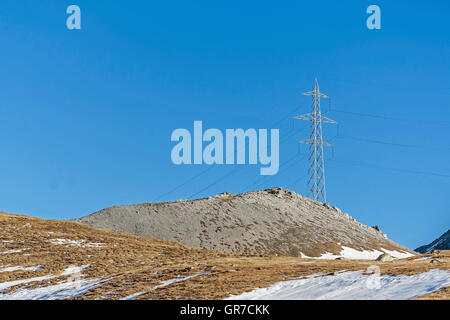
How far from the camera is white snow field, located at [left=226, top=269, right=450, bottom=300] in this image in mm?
30234

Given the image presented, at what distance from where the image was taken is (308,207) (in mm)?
125062

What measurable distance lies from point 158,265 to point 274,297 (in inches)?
946

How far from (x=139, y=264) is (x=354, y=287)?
31115mm

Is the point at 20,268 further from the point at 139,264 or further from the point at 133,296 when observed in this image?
the point at 133,296

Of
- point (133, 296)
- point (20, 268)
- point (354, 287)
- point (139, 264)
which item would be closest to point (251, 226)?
point (139, 264)

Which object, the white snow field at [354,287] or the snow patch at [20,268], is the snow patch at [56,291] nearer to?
the snow patch at [20,268]

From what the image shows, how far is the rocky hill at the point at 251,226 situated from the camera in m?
98.2

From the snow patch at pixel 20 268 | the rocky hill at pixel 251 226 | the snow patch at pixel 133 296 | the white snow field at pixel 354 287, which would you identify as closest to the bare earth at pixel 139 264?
the snow patch at pixel 133 296

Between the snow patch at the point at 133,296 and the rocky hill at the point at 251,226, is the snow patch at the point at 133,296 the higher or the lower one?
the lower one

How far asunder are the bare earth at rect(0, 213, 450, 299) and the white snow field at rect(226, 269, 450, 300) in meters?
1.17

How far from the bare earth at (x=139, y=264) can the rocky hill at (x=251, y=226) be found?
1842 cm

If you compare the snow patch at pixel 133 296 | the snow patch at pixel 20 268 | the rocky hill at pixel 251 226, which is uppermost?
the rocky hill at pixel 251 226

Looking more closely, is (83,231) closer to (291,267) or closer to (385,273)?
(291,267)

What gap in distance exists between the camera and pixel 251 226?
106375mm
